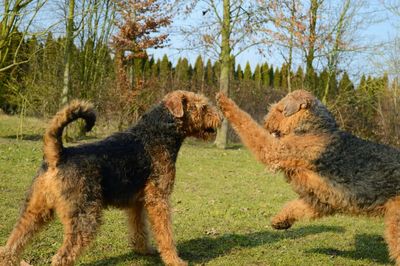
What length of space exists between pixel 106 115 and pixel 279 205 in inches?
557

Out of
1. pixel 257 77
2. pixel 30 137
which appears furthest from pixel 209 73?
pixel 30 137

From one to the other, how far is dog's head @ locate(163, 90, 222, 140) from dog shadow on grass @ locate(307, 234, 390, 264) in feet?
6.46

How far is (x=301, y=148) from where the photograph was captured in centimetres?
482

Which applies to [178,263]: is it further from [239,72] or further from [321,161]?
[239,72]

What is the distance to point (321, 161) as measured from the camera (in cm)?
472

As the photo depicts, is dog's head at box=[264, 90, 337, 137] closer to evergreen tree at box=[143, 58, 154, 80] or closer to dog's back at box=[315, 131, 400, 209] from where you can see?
dog's back at box=[315, 131, 400, 209]

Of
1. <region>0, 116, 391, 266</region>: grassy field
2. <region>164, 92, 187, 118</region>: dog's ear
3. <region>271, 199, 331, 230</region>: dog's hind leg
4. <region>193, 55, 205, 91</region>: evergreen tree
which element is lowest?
<region>0, 116, 391, 266</region>: grassy field

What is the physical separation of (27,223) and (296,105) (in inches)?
119

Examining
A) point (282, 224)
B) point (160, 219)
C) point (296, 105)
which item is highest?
point (296, 105)

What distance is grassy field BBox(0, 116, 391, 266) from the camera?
505 centimetres

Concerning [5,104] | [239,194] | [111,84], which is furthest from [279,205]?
[5,104]

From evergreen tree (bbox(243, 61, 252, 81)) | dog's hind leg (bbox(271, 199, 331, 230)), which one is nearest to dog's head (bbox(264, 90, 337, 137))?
dog's hind leg (bbox(271, 199, 331, 230))

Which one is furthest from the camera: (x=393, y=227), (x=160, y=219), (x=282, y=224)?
(x=282, y=224)

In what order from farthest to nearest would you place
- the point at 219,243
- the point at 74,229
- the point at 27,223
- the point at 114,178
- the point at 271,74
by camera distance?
the point at 271,74 < the point at 219,243 < the point at 114,178 < the point at 27,223 < the point at 74,229
